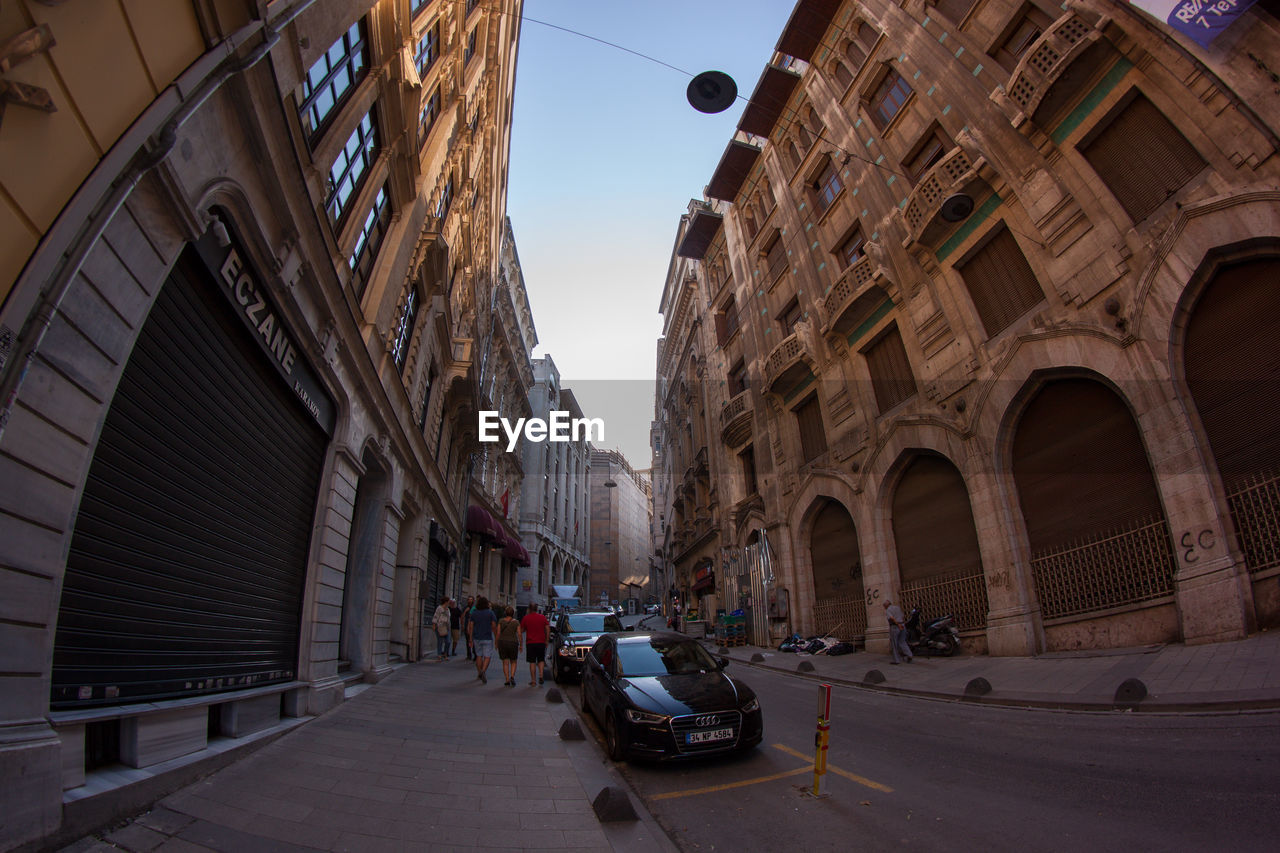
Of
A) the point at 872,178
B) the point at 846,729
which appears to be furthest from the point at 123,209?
the point at 872,178

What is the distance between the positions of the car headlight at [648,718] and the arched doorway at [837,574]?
12536 mm

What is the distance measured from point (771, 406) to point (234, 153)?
20.6 metres

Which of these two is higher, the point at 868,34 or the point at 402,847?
the point at 868,34

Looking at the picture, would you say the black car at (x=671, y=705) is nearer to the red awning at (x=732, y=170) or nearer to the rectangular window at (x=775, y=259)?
the rectangular window at (x=775, y=259)

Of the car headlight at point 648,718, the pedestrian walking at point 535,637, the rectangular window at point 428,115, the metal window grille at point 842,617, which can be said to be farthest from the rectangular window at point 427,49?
the metal window grille at point 842,617

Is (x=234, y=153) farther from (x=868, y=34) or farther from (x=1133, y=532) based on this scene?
(x=868, y=34)

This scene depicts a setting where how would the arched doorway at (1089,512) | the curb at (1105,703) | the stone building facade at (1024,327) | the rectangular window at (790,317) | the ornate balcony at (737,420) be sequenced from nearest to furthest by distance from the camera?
the curb at (1105,703), the stone building facade at (1024,327), the arched doorway at (1089,512), the rectangular window at (790,317), the ornate balcony at (737,420)

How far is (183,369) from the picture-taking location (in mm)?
5379

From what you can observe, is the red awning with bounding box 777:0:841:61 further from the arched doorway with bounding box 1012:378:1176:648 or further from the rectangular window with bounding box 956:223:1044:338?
the arched doorway with bounding box 1012:378:1176:648

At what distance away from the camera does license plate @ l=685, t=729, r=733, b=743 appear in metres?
6.02

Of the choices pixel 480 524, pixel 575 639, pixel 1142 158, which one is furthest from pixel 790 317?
pixel 480 524

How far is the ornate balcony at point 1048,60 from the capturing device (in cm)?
1105

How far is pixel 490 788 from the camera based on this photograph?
5.34 m

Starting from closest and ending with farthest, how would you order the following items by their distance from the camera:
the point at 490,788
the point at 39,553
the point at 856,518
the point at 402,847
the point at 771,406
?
the point at 39,553
the point at 402,847
the point at 490,788
the point at 856,518
the point at 771,406
